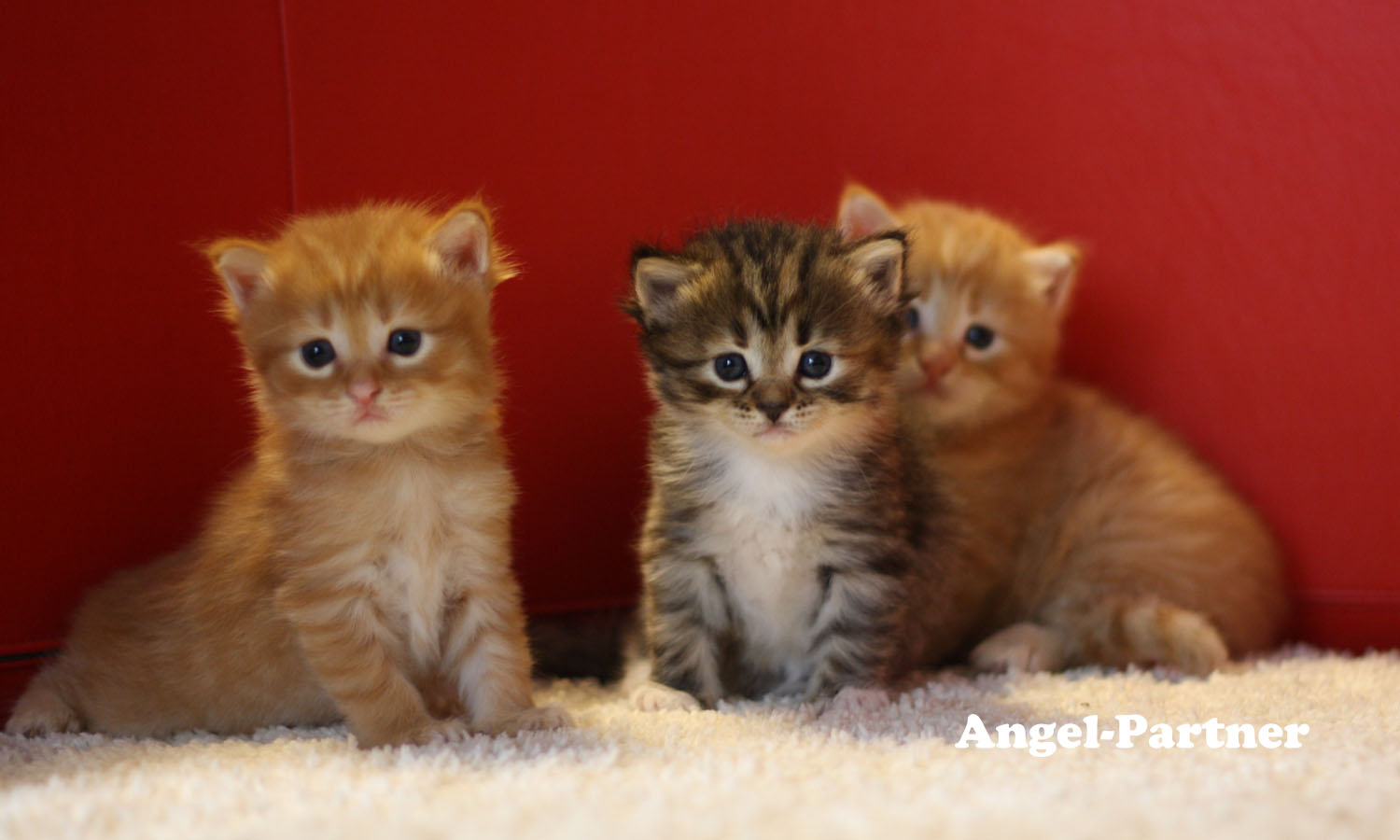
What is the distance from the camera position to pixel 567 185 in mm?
2143

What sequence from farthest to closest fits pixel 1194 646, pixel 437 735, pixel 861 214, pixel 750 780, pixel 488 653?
pixel 861 214 → pixel 1194 646 → pixel 488 653 → pixel 437 735 → pixel 750 780

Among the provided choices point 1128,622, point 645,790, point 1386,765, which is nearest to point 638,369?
point 1128,622

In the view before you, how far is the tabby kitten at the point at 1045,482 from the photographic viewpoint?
2025 millimetres

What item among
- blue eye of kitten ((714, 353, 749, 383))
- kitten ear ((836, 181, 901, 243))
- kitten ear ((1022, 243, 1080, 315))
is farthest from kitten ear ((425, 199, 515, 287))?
kitten ear ((1022, 243, 1080, 315))

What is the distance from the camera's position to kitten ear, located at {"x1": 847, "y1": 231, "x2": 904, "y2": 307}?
1.70 meters

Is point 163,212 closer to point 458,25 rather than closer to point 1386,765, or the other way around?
point 458,25

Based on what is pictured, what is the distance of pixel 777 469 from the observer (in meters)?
1.71

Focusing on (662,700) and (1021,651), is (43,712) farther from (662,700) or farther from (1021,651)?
(1021,651)

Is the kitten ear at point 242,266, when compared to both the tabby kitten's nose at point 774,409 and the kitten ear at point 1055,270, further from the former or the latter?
the kitten ear at point 1055,270

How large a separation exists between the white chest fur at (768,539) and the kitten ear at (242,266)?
2.37 feet

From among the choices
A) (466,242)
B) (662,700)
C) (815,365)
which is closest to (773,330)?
(815,365)

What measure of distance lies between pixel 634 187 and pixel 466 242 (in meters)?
0.67

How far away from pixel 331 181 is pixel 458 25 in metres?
0.37

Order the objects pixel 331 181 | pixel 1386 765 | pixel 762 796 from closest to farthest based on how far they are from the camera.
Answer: pixel 762 796
pixel 1386 765
pixel 331 181
